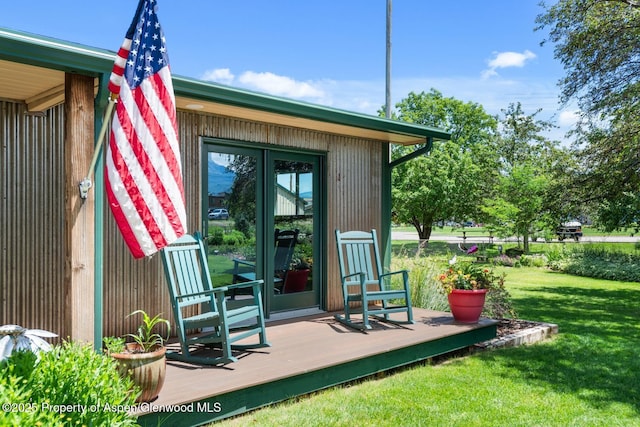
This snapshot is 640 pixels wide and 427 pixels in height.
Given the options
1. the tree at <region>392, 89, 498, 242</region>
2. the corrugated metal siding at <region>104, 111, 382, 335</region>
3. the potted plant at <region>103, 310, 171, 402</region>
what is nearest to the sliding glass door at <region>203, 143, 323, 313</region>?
the corrugated metal siding at <region>104, 111, 382, 335</region>

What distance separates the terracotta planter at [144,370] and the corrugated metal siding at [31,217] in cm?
157

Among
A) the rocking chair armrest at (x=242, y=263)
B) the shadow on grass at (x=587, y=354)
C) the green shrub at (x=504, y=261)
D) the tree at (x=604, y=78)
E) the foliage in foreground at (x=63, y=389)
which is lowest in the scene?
the shadow on grass at (x=587, y=354)

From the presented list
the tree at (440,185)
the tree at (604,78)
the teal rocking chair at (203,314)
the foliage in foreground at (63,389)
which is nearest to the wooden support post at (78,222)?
the foliage in foreground at (63,389)

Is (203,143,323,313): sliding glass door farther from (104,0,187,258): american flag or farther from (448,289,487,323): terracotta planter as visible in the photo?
(104,0,187,258): american flag

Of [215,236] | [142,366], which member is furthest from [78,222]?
[215,236]

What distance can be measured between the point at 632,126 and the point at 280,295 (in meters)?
6.90

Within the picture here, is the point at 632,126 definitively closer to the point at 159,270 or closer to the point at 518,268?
the point at 518,268

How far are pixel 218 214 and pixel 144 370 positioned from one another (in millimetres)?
2538

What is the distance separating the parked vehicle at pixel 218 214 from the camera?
5316 mm

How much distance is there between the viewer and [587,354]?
17.3 feet

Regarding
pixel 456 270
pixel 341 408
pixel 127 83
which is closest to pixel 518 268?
pixel 456 270

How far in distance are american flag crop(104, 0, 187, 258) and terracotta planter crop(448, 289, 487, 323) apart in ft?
11.1

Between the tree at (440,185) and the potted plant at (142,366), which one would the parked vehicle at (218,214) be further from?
the tree at (440,185)

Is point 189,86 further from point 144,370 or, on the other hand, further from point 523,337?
point 523,337
